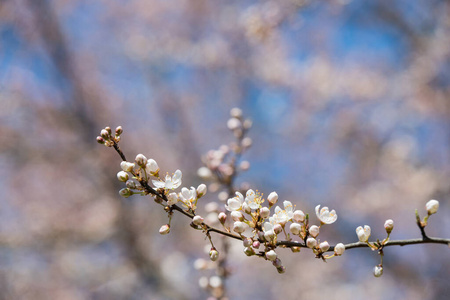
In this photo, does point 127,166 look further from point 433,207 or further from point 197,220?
point 433,207

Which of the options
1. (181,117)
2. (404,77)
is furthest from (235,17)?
(404,77)

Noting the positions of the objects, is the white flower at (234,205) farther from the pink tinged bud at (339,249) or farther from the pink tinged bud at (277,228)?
the pink tinged bud at (339,249)

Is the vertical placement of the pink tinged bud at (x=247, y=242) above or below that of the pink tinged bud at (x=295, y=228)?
below

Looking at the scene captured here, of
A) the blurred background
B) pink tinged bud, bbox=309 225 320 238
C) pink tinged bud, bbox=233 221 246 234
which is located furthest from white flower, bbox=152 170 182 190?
the blurred background

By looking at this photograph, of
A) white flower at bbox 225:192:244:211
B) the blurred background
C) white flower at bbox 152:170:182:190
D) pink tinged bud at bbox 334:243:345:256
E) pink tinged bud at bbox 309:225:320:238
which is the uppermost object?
the blurred background

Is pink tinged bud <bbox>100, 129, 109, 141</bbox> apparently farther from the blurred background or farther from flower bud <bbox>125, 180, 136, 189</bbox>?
the blurred background

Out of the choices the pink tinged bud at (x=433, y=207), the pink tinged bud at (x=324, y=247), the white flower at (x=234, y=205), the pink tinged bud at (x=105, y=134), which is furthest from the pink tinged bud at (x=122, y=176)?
the pink tinged bud at (x=433, y=207)

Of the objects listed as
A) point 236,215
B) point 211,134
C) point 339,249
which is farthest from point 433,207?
point 211,134

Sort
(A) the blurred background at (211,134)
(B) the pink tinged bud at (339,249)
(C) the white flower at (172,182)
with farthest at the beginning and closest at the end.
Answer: (A) the blurred background at (211,134) < (C) the white flower at (172,182) < (B) the pink tinged bud at (339,249)

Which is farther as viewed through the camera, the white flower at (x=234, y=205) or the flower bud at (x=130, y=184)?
the white flower at (x=234, y=205)

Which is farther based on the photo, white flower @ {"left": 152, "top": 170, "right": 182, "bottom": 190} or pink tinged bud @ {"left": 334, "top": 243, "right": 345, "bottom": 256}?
white flower @ {"left": 152, "top": 170, "right": 182, "bottom": 190}
